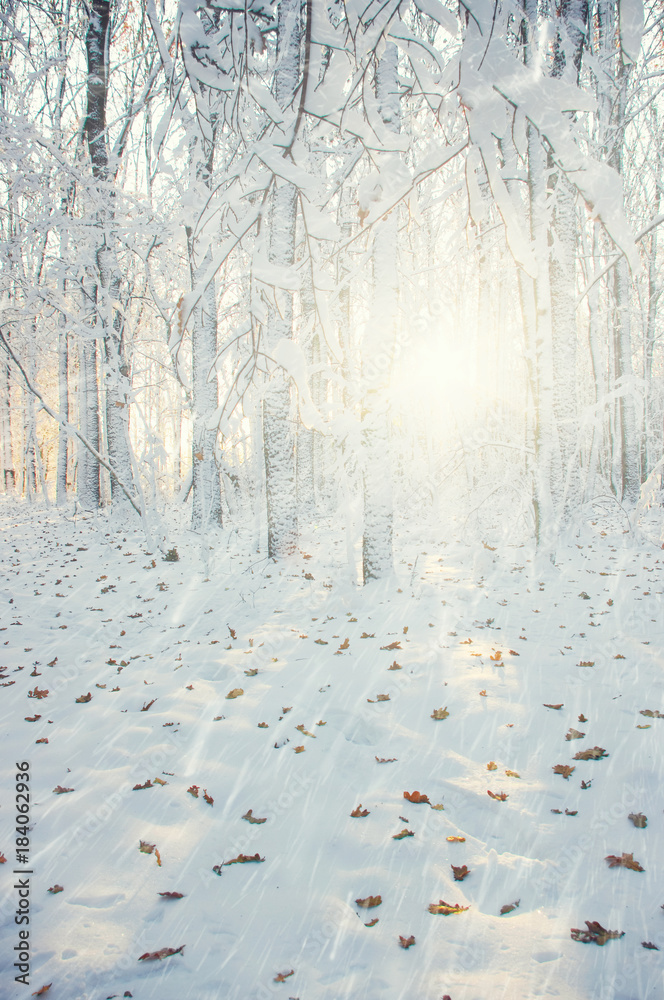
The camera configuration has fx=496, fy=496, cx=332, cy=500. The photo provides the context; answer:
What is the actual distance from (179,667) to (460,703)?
7.51 ft

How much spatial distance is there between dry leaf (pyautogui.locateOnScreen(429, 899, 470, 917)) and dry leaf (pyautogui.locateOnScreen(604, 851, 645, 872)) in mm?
652

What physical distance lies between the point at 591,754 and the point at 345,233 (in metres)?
8.02

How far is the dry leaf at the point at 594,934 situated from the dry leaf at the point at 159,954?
1395 mm

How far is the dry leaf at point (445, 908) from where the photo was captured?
6.13 ft

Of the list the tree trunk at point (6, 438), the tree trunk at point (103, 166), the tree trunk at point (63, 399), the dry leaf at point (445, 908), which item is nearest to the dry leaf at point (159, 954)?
the dry leaf at point (445, 908)

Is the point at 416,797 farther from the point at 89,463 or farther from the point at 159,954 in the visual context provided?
the point at 89,463

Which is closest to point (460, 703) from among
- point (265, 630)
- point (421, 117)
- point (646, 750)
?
point (646, 750)

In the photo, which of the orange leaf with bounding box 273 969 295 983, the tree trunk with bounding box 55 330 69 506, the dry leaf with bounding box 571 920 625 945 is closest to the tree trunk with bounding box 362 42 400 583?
the dry leaf with bounding box 571 920 625 945

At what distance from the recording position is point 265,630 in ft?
15.9

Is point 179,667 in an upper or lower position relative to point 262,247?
lower

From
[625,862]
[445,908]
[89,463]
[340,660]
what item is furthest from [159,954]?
[89,463]

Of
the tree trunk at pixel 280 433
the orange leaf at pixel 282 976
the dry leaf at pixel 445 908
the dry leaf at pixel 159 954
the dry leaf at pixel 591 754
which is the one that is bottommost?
the orange leaf at pixel 282 976

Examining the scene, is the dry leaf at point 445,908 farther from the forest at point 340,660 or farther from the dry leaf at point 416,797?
the dry leaf at point 416,797

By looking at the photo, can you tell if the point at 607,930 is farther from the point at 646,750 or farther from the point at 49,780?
the point at 49,780
